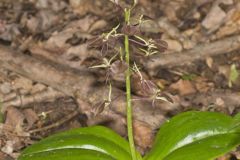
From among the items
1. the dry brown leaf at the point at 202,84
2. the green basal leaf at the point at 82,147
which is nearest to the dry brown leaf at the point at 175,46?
the dry brown leaf at the point at 202,84

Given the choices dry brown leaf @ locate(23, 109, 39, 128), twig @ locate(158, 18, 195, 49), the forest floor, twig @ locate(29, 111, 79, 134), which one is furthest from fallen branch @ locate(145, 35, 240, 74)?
dry brown leaf @ locate(23, 109, 39, 128)

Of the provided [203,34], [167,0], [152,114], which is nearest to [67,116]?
[152,114]

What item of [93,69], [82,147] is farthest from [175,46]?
[82,147]

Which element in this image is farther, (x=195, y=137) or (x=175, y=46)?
(x=175, y=46)

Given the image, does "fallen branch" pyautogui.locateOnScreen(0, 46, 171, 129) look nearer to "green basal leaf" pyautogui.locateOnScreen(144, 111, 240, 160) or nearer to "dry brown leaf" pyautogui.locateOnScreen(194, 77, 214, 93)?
"dry brown leaf" pyautogui.locateOnScreen(194, 77, 214, 93)

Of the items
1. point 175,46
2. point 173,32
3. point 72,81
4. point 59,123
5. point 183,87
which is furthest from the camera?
point 173,32

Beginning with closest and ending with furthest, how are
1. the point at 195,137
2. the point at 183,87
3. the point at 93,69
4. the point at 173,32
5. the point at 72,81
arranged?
the point at 195,137
the point at 72,81
the point at 183,87
the point at 93,69
the point at 173,32

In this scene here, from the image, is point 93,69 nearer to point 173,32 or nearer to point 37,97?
point 37,97
